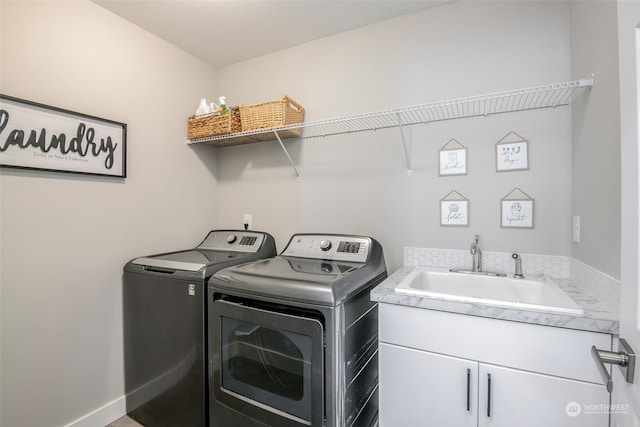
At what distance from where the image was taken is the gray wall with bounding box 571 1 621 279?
1013mm

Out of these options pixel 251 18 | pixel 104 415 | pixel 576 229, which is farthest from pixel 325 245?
pixel 104 415

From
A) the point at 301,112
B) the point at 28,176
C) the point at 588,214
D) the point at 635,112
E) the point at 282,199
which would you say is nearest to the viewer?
the point at 635,112

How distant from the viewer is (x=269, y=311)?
1245 mm

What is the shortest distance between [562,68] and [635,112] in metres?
1.19

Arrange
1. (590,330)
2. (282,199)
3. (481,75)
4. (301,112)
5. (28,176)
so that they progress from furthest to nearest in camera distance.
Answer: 1. (282,199)
2. (301,112)
3. (481,75)
4. (28,176)
5. (590,330)

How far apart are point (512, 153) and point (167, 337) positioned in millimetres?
2165

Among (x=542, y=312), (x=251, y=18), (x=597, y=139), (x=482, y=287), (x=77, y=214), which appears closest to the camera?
(x=542, y=312)

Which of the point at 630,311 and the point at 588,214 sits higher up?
the point at 588,214

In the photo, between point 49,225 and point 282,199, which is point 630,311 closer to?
point 282,199

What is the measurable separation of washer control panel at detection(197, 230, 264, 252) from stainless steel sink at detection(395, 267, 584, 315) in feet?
3.63

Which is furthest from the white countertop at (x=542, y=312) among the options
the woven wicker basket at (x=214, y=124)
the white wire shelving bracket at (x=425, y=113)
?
the woven wicker basket at (x=214, y=124)

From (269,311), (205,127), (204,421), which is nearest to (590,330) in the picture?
(269,311)

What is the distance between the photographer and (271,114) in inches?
75.0

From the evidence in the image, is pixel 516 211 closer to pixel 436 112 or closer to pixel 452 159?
pixel 452 159
